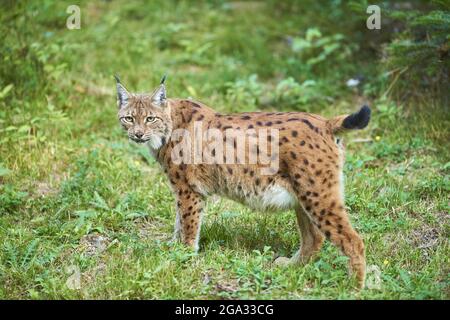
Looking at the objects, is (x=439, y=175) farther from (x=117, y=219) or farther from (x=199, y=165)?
(x=117, y=219)

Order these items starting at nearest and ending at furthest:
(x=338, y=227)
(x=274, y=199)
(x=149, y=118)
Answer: (x=338, y=227) → (x=274, y=199) → (x=149, y=118)

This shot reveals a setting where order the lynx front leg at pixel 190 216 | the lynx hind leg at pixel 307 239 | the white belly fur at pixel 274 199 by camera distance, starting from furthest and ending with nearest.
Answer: the lynx front leg at pixel 190 216
the lynx hind leg at pixel 307 239
the white belly fur at pixel 274 199

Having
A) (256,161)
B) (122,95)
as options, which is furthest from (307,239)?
(122,95)

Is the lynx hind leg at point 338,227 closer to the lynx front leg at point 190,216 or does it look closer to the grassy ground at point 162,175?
the grassy ground at point 162,175

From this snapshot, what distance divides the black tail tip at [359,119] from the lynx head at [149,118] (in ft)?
5.80

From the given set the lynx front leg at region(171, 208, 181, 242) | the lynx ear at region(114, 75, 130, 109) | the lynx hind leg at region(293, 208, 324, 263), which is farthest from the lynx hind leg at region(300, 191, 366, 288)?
the lynx ear at region(114, 75, 130, 109)

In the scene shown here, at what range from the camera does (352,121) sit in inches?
247

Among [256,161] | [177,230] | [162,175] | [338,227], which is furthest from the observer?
[162,175]

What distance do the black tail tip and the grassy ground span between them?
1.22 metres

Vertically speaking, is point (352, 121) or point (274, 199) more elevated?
point (352, 121)

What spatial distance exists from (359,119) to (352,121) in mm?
69

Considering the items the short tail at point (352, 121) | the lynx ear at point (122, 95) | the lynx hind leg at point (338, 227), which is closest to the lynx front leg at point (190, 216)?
the lynx ear at point (122, 95)

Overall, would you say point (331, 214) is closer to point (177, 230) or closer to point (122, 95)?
point (177, 230)

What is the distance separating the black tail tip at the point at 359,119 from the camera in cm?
620
